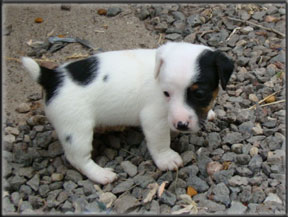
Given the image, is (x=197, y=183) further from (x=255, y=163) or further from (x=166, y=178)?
(x=255, y=163)

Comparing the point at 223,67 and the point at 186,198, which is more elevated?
the point at 223,67

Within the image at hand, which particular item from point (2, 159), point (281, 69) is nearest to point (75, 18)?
point (2, 159)

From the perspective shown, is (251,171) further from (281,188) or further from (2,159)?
(2,159)

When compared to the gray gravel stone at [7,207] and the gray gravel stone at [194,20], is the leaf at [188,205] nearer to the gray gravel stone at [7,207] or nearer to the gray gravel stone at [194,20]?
the gray gravel stone at [7,207]

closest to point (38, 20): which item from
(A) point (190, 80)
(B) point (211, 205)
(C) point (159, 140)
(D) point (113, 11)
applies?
(D) point (113, 11)

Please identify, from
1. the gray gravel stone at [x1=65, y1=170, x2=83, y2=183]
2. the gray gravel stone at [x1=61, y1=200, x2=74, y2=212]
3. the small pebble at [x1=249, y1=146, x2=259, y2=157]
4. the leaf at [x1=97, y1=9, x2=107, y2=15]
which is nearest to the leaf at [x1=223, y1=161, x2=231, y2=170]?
the small pebble at [x1=249, y1=146, x2=259, y2=157]

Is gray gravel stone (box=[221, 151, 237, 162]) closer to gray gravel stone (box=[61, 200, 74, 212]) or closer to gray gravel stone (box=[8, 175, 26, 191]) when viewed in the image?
gray gravel stone (box=[61, 200, 74, 212])

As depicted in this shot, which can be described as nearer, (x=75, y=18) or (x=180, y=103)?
(x=180, y=103)
